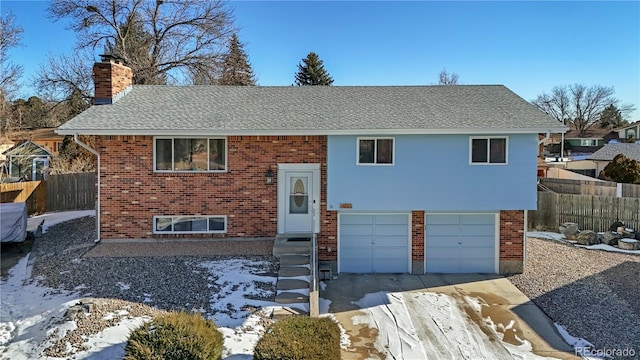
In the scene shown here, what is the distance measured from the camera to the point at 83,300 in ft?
25.3

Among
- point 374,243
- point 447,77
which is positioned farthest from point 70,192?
point 447,77

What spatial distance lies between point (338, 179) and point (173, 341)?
6653mm

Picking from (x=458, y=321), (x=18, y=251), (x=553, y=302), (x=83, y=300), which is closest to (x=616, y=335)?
(x=553, y=302)

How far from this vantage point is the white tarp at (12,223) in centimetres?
1145

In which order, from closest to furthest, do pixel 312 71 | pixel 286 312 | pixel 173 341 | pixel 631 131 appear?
1. pixel 173 341
2. pixel 286 312
3. pixel 312 71
4. pixel 631 131

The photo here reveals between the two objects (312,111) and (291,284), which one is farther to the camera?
(312,111)

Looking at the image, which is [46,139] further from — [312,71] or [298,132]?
[298,132]

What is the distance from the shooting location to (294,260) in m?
10.1

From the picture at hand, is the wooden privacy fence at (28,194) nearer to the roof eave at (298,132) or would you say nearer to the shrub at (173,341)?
the roof eave at (298,132)

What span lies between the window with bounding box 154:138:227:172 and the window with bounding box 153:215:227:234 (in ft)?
4.78

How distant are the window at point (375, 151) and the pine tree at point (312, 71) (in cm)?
3184

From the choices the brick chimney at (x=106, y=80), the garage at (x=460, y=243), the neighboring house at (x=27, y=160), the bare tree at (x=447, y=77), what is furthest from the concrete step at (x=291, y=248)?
the bare tree at (x=447, y=77)

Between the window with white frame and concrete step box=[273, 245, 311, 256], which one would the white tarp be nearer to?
concrete step box=[273, 245, 311, 256]

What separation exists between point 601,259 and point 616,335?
612 centimetres
